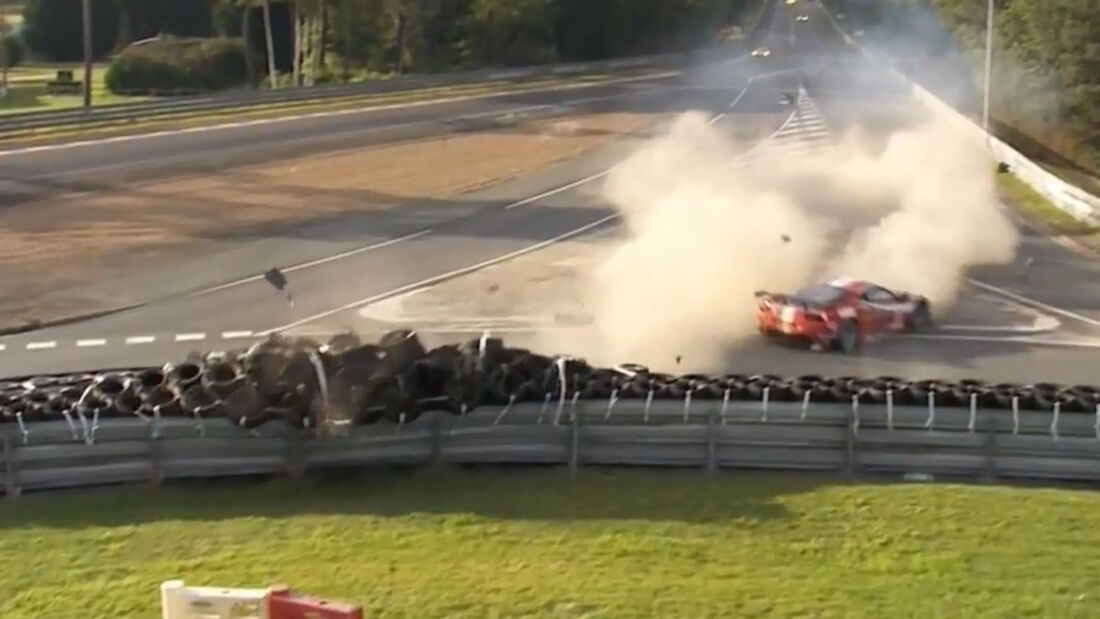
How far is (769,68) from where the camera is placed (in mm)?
101250

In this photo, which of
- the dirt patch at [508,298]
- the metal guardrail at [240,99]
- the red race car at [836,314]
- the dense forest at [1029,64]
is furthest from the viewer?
the dense forest at [1029,64]

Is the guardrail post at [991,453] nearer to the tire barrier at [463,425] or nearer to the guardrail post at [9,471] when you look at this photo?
the tire barrier at [463,425]

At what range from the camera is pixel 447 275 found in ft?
99.0

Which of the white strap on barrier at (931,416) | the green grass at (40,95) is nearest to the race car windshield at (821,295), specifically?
the white strap on barrier at (931,416)

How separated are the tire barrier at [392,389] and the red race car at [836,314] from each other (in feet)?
23.7

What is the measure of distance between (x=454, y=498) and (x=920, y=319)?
A: 42.5ft

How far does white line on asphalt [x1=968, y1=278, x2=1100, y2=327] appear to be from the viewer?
2603 centimetres

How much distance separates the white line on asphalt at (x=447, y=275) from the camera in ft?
84.1

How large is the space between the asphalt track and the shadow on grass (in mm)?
7682

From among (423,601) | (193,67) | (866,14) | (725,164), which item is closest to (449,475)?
(423,601)

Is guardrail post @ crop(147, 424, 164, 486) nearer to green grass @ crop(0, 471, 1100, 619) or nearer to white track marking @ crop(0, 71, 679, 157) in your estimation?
green grass @ crop(0, 471, 1100, 619)

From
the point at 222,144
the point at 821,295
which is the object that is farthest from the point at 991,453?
the point at 222,144

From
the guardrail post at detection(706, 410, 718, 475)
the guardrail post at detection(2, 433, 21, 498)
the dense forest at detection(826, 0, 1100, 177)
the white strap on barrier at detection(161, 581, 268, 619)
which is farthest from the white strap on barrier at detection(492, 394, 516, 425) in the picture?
the dense forest at detection(826, 0, 1100, 177)

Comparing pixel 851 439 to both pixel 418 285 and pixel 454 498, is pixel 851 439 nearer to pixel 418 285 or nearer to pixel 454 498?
pixel 454 498
